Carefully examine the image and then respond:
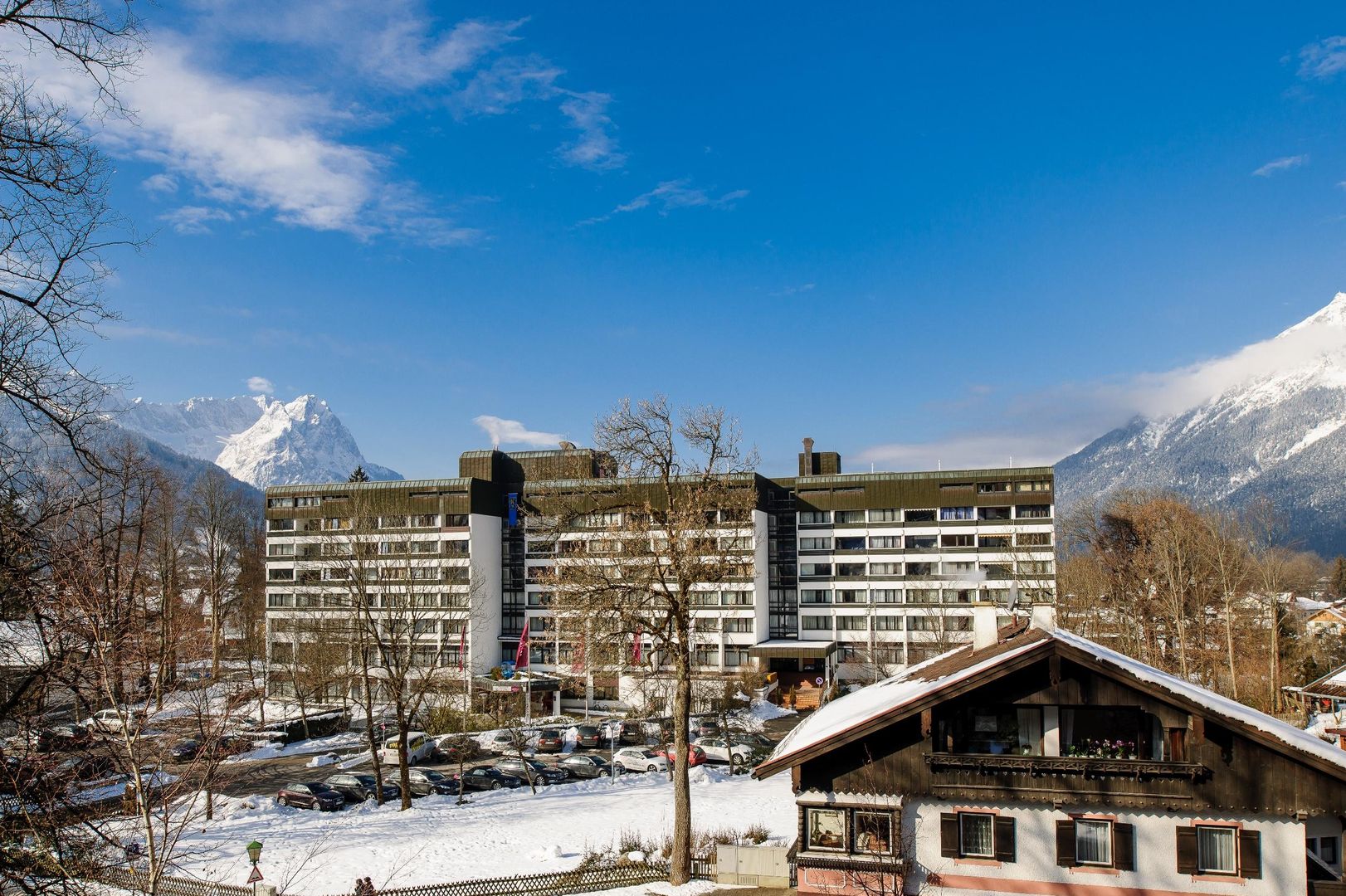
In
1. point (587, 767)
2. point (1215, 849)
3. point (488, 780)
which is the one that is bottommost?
point (587, 767)

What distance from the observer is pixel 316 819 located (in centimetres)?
3359

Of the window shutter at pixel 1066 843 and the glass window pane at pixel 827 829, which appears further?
the glass window pane at pixel 827 829

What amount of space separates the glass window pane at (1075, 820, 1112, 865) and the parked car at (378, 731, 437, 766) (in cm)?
3572

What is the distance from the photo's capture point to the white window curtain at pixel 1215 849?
2023 cm

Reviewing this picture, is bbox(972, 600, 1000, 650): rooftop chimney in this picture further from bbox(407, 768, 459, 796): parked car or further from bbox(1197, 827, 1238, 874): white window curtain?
bbox(407, 768, 459, 796): parked car

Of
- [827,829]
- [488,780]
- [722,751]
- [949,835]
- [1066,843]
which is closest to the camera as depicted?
[1066,843]

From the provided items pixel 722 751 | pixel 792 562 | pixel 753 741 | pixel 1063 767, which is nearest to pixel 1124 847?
pixel 1063 767

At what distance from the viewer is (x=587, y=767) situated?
141 ft

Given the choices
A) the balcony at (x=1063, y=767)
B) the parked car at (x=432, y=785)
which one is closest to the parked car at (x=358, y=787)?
the parked car at (x=432, y=785)

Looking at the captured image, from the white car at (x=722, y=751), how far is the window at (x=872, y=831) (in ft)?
75.9

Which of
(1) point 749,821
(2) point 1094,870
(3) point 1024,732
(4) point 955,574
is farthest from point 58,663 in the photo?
(4) point 955,574

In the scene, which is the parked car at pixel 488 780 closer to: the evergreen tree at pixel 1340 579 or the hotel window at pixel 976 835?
the hotel window at pixel 976 835

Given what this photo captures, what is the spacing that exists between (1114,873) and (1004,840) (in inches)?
103

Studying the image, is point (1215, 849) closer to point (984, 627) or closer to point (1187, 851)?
point (1187, 851)
